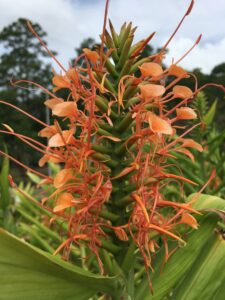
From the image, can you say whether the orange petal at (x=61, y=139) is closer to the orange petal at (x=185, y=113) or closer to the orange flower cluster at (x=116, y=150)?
the orange flower cluster at (x=116, y=150)

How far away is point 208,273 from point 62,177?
1.13 feet

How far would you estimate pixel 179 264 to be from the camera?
0.82 metres

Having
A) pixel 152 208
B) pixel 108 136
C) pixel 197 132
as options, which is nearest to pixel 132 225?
pixel 152 208

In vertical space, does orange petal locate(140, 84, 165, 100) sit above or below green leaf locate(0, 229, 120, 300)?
above

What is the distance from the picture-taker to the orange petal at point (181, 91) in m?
0.86

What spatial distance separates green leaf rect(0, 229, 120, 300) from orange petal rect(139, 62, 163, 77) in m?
0.37

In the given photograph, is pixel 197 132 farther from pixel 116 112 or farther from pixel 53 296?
pixel 53 296

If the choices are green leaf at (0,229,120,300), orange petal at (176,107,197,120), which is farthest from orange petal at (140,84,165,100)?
green leaf at (0,229,120,300)

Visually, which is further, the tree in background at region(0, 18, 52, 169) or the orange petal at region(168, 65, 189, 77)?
the tree in background at region(0, 18, 52, 169)

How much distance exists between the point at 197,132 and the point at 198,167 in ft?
0.53

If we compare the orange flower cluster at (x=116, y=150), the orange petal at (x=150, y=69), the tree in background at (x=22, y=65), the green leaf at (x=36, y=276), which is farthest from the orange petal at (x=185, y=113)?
the tree in background at (x=22, y=65)

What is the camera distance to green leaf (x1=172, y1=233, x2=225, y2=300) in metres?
0.82

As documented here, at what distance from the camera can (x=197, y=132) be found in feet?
6.20

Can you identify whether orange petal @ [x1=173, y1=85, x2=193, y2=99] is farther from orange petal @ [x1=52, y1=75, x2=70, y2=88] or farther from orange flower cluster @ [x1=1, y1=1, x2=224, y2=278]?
orange petal @ [x1=52, y1=75, x2=70, y2=88]
